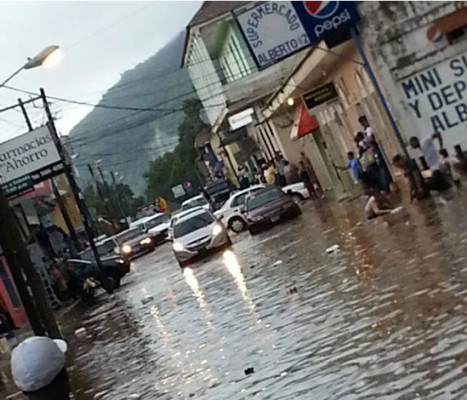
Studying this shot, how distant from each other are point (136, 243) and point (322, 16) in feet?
112

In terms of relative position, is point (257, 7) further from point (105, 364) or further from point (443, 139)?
point (105, 364)

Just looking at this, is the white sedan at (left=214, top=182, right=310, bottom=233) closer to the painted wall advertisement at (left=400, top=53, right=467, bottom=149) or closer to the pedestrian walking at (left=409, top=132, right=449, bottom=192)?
the painted wall advertisement at (left=400, top=53, right=467, bottom=149)

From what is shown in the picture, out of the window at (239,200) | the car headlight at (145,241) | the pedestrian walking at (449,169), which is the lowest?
the pedestrian walking at (449,169)

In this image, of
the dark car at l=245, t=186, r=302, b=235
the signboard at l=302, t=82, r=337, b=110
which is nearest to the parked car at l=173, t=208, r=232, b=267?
the dark car at l=245, t=186, r=302, b=235

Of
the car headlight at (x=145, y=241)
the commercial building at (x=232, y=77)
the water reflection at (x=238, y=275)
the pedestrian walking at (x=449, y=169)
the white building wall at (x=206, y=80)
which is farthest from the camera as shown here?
the white building wall at (x=206, y=80)

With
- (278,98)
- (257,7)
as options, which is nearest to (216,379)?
(257,7)

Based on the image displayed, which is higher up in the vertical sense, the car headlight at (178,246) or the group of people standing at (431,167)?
the car headlight at (178,246)

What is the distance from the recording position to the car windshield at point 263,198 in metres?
35.1

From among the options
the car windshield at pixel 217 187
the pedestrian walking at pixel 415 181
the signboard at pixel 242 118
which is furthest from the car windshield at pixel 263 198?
the car windshield at pixel 217 187

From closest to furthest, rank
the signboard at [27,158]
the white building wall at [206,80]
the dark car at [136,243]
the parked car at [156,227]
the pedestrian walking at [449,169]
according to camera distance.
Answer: the pedestrian walking at [449,169], the signboard at [27,158], the dark car at [136,243], the parked car at [156,227], the white building wall at [206,80]

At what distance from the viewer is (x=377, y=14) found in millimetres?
26219

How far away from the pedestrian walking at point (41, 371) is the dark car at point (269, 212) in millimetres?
29448

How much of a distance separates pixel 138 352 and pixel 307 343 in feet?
18.5

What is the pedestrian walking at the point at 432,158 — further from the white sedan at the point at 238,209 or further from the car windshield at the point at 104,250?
the car windshield at the point at 104,250
